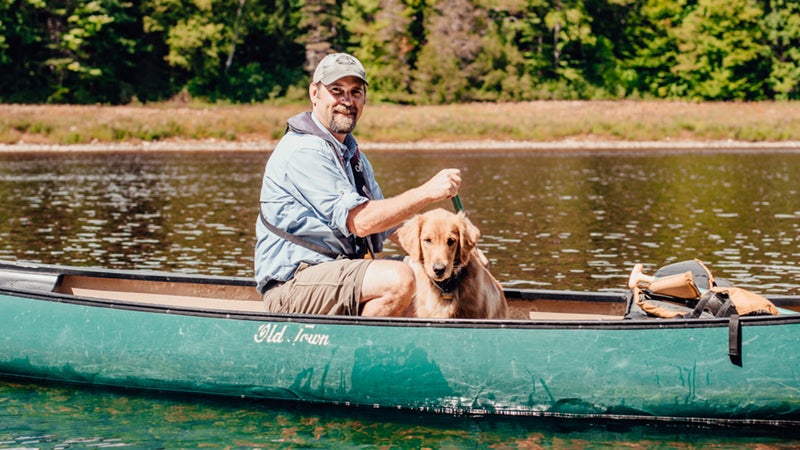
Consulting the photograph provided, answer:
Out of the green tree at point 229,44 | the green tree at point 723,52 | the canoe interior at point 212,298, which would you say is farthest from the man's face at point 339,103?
the green tree at point 723,52

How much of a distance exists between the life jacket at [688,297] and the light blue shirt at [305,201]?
79.5 inches

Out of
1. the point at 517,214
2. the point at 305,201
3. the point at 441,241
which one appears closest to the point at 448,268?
the point at 441,241

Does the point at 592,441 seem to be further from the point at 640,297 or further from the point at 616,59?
the point at 616,59

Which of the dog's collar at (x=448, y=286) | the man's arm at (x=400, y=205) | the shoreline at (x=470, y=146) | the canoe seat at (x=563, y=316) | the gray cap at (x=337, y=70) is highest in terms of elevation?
the gray cap at (x=337, y=70)

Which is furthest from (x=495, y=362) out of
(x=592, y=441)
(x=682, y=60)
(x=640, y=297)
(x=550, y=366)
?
(x=682, y=60)

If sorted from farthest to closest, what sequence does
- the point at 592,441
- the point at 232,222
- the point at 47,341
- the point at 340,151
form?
1. the point at 232,222
2. the point at 47,341
3. the point at 340,151
4. the point at 592,441

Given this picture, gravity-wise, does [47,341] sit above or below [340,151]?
below

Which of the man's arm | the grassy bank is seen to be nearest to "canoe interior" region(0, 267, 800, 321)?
the man's arm

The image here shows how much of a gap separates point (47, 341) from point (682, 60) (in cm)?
5493

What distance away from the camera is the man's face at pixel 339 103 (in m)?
6.39

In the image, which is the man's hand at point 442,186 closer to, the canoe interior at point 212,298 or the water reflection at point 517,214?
the canoe interior at point 212,298

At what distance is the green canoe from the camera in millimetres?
6016

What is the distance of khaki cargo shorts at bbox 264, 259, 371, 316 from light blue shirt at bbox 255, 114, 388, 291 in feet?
0.33

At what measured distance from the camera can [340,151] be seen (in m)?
6.53
